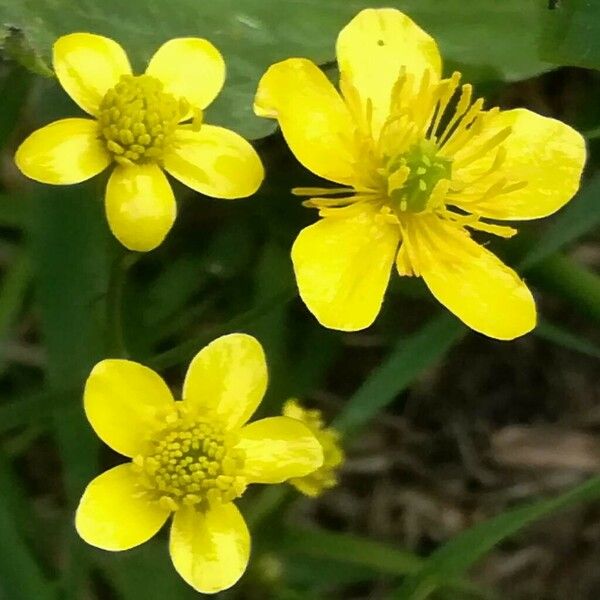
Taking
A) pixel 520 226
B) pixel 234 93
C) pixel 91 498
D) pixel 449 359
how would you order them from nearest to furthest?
pixel 91 498 → pixel 234 93 → pixel 520 226 → pixel 449 359

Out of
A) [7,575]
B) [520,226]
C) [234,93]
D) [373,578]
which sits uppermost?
[234,93]

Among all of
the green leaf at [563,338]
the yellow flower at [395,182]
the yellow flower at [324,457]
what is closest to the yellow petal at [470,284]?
the yellow flower at [395,182]

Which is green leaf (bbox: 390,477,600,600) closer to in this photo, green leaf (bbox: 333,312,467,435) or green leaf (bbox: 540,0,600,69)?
green leaf (bbox: 333,312,467,435)

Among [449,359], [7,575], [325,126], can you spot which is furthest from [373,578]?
[325,126]

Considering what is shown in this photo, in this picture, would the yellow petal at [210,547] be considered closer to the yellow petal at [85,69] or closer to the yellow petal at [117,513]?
the yellow petal at [117,513]

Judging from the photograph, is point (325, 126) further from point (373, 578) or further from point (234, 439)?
point (373, 578)
